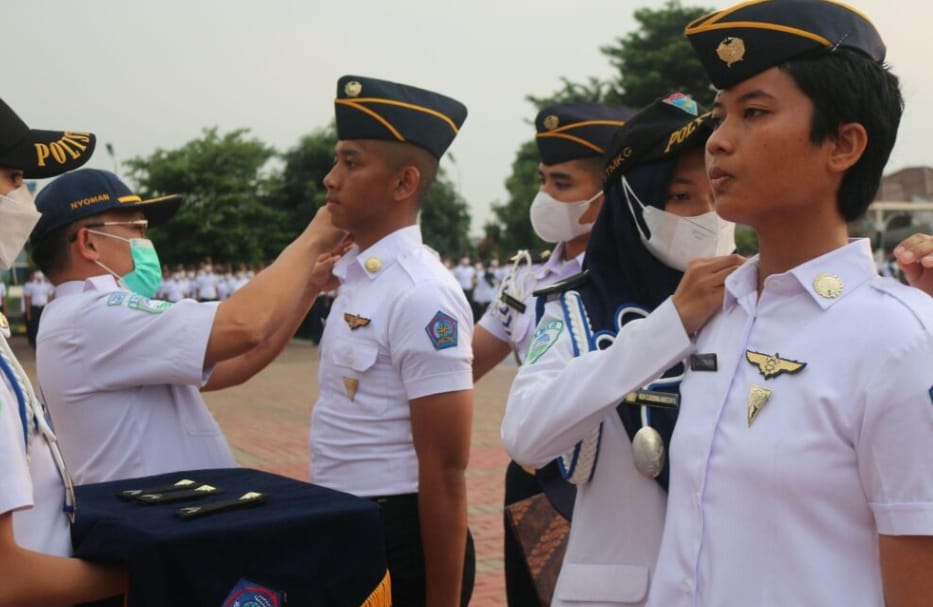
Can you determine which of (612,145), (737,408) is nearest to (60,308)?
(612,145)

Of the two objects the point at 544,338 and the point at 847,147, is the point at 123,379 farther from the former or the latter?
the point at 847,147

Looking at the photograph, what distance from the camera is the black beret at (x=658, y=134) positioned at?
6.86ft

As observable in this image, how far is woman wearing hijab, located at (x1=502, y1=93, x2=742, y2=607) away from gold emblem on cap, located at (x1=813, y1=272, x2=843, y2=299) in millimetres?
202

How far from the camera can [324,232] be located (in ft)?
10.6

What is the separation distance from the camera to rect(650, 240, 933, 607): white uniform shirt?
140cm

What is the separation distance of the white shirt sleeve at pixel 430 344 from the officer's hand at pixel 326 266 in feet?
→ 1.63

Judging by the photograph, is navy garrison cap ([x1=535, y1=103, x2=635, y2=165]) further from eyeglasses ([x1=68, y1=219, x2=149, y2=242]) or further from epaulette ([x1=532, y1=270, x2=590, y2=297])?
epaulette ([x1=532, y1=270, x2=590, y2=297])

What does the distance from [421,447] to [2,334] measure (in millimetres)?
1289

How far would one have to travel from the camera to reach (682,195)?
2.17 metres

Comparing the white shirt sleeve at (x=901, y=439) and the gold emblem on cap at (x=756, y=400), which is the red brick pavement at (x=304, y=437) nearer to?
the gold emblem on cap at (x=756, y=400)

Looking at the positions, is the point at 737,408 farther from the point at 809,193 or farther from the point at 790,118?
the point at 790,118

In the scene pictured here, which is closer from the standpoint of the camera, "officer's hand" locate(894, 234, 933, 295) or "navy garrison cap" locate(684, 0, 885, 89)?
"navy garrison cap" locate(684, 0, 885, 89)

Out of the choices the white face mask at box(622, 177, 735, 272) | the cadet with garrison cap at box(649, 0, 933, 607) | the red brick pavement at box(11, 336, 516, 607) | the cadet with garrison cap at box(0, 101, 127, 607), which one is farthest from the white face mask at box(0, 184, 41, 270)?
the red brick pavement at box(11, 336, 516, 607)

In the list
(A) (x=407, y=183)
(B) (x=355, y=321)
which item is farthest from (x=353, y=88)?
(B) (x=355, y=321)
